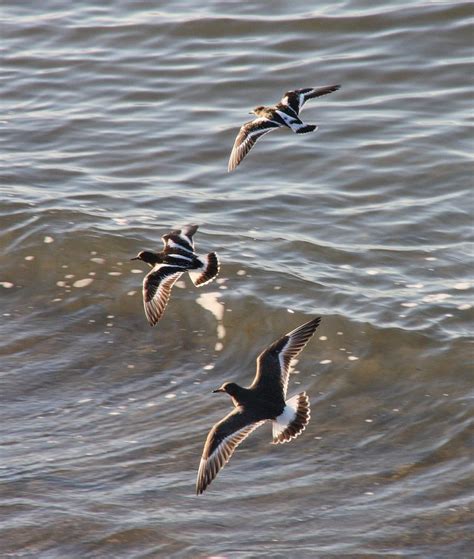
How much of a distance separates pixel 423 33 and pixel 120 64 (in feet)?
11.5

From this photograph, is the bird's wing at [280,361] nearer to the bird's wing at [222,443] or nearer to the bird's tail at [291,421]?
the bird's tail at [291,421]

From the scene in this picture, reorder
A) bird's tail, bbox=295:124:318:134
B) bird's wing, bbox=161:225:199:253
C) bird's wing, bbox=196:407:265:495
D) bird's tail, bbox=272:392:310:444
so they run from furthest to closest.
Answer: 1. bird's wing, bbox=161:225:199:253
2. bird's tail, bbox=295:124:318:134
3. bird's tail, bbox=272:392:310:444
4. bird's wing, bbox=196:407:265:495

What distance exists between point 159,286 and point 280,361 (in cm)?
110

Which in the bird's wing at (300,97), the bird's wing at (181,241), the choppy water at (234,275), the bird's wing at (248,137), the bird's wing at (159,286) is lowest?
the choppy water at (234,275)

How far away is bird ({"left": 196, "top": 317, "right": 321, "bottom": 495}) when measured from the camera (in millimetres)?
5785

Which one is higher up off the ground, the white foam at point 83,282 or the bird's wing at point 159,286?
the bird's wing at point 159,286

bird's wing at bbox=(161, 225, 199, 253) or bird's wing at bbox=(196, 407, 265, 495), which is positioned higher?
bird's wing at bbox=(161, 225, 199, 253)

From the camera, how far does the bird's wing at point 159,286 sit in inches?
277

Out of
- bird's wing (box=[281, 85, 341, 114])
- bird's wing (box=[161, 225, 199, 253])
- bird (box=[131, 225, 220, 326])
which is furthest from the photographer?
bird's wing (box=[281, 85, 341, 114])

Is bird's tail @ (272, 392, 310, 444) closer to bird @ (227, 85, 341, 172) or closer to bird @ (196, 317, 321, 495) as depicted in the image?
bird @ (196, 317, 321, 495)

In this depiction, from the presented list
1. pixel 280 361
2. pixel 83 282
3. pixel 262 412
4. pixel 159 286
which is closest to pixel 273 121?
pixel 159 286

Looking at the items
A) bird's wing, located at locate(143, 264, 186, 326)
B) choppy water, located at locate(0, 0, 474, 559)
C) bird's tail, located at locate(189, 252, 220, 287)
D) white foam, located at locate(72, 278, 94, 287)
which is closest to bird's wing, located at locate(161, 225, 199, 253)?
bird's wing, located at locate(143, 264, 186, 326)

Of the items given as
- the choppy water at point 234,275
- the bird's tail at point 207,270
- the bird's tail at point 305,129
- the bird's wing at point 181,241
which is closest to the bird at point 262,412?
the choppy water at point 234,275

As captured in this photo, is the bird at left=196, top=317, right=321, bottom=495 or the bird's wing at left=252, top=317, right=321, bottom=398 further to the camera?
the bird's wing at left=252, top=317, right=321, bottom=398
